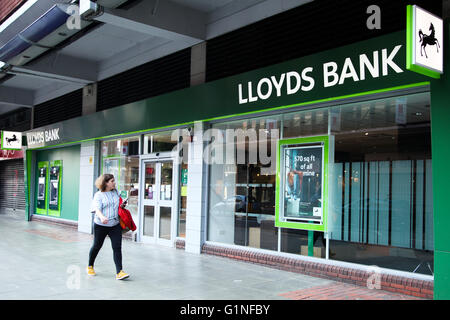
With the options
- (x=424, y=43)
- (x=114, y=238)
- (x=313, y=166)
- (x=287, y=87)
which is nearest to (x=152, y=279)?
(x=114, y=238)

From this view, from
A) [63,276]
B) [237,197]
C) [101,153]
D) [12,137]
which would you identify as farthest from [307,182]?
[12,137]

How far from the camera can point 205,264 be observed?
26.7 feet

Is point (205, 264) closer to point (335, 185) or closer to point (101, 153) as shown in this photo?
point (335, 185)

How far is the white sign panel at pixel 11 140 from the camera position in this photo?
1622cm

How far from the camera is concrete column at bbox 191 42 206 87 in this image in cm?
942

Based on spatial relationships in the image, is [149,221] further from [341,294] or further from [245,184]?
[341,294]

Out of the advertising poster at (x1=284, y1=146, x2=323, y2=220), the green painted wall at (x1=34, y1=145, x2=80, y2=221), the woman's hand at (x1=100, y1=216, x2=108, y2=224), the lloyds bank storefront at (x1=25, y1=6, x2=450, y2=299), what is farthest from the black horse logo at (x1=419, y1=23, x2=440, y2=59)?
the green painted wall at (x1=34, y1=145, x2=80, y2=221)

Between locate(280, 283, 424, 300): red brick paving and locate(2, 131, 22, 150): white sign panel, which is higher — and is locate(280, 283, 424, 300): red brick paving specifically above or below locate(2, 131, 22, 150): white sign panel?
below

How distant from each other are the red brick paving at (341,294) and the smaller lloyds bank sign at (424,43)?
2.94 m

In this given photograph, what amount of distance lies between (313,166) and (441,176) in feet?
8.14

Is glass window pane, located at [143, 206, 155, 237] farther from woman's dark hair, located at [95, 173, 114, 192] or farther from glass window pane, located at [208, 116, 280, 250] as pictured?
woman's dark hair, located at [95, 173, 114, 192]

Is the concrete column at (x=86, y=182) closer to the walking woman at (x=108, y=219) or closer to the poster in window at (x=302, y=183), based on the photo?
the walking woman at (x=108, y=219)

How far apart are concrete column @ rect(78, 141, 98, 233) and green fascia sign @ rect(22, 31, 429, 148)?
2252 mm

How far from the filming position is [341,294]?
19.6ft
